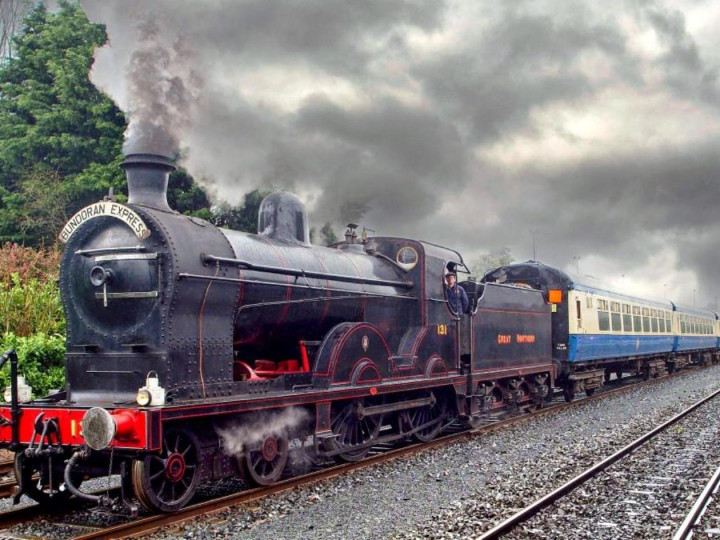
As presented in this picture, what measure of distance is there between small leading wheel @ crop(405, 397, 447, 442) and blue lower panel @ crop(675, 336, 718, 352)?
19.8 m

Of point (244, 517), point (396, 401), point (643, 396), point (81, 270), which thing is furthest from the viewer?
point (643, 396)

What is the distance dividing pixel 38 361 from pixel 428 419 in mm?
6238

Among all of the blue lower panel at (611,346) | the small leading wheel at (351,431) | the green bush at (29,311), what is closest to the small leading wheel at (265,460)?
the small leading wheel at (351,431)

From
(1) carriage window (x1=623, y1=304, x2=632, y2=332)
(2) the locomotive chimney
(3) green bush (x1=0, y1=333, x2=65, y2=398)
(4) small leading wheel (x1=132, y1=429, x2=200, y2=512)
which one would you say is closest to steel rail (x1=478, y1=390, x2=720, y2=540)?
(4) small leading wheel (x1=132, y1=429, x2=200, y2=512)

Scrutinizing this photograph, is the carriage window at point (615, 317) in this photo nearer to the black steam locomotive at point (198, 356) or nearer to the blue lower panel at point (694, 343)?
the blue lower panel at point (694, 343)

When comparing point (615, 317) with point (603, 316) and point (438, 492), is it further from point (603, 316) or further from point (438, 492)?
point (438, 492)

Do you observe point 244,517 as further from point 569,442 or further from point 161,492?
point 569,442

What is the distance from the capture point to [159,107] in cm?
758

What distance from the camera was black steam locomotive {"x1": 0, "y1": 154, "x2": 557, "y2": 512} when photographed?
628 cm

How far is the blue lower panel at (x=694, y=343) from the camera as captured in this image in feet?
93.8

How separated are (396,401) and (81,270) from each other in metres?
4.87

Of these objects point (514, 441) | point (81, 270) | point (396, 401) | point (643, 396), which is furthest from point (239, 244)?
point (643, 396)

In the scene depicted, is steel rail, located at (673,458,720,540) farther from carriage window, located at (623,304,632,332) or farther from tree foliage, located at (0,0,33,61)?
tree foliage, located at (0,0,33,61)

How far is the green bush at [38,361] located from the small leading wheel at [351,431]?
4.94m
